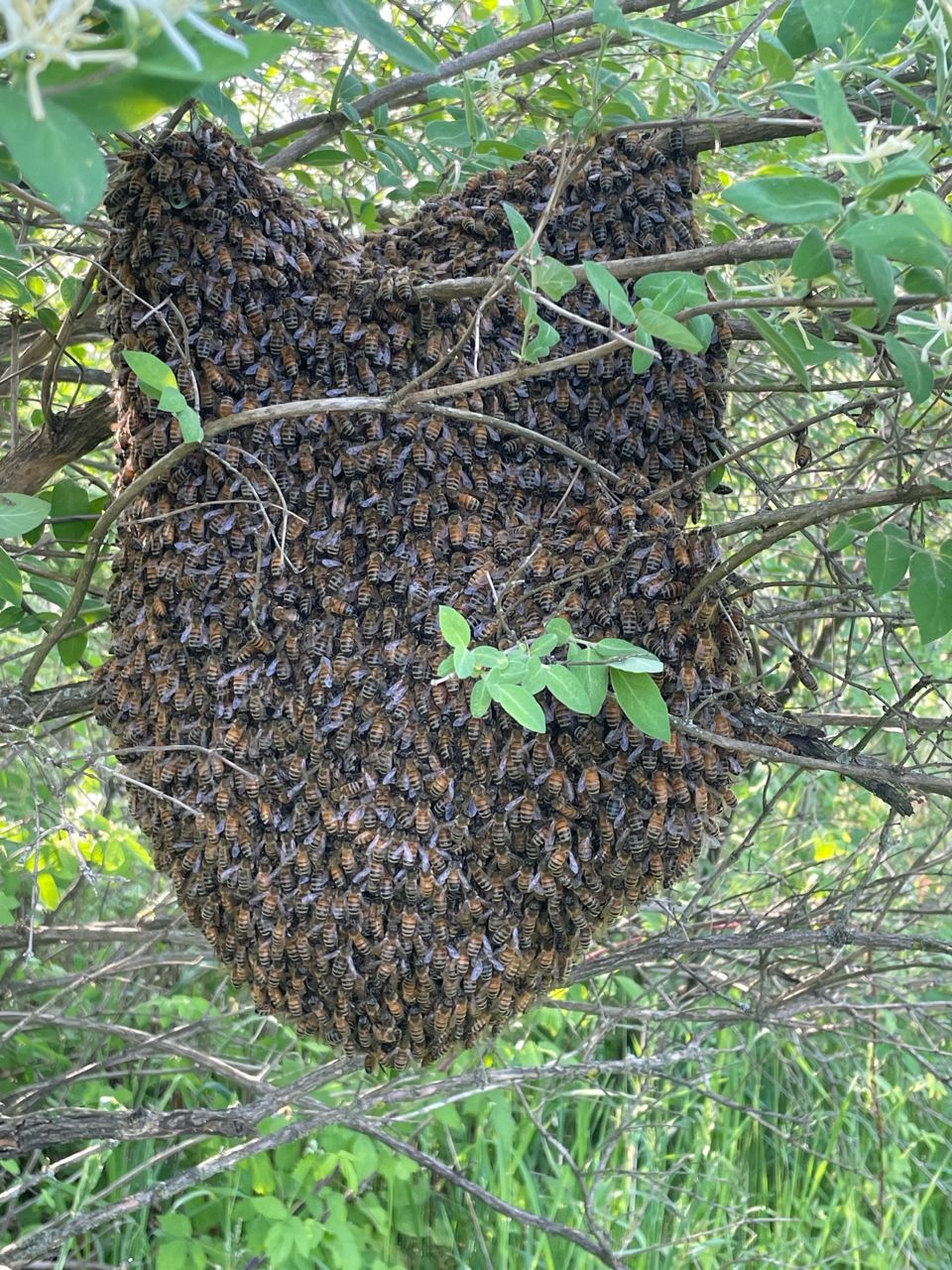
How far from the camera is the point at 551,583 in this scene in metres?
1.77

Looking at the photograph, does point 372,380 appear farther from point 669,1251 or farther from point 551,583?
point 669,1251

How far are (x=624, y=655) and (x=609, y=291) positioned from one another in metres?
0.51

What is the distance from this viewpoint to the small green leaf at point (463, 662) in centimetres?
142

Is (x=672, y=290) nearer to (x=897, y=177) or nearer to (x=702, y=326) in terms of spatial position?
(x=702, y=326)

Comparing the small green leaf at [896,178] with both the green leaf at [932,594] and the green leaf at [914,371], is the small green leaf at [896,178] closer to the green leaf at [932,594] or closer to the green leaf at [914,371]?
the green leaf at [914,371]

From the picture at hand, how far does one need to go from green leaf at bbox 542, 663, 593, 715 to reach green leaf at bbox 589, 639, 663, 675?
2.9 inches

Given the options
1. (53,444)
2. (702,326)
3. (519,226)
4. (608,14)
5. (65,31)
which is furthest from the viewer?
(53,444)

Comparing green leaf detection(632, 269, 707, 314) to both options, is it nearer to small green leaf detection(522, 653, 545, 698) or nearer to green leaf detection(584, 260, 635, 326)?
green leaf detection(584, 260, 635, 326)

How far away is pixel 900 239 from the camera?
3.40 feet

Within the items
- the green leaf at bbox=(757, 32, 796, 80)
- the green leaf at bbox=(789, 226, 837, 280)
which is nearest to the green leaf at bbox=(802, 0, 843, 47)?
the green leaf at bbox=(757, 32, 796, 80)

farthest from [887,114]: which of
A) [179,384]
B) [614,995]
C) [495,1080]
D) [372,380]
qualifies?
[614,995]

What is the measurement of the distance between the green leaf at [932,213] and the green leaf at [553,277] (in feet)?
1.83

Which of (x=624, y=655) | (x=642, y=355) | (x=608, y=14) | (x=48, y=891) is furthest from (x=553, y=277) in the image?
(x=48, y=891)

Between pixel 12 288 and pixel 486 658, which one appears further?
pixel 12 288
